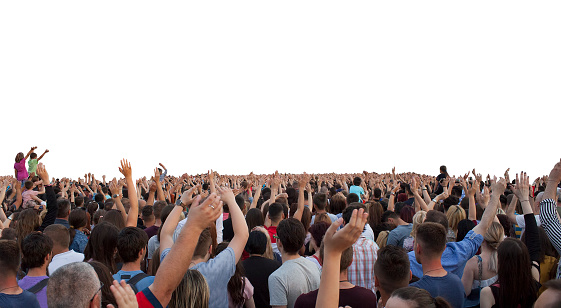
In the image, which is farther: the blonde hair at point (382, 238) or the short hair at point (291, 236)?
the blonde hair at point (382, 238)

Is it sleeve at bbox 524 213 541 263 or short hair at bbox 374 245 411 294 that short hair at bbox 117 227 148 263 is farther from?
sleeve at bbox 524 213 541 263

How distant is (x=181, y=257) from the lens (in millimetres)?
2561

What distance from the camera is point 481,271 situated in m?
4.42

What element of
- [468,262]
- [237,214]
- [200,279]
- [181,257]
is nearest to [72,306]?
[181,257]

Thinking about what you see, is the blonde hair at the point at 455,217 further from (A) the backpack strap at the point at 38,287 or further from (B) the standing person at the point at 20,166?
(B) the standing person at the point at 20,166

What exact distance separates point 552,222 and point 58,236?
484cm

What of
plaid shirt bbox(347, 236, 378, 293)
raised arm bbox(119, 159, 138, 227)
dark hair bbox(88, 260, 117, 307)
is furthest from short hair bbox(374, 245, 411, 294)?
raised arm bbox(119, 159, 138, 227)

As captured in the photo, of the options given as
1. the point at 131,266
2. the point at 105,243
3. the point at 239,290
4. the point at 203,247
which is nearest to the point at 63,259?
the point at 105,243

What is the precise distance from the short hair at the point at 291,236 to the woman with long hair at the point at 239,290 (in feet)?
1.66

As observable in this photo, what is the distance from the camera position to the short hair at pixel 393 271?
3270 millimetres

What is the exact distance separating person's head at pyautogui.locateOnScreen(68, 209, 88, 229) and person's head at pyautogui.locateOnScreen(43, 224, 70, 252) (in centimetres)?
151

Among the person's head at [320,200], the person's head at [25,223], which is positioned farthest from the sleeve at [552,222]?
the person's head at [25,223]

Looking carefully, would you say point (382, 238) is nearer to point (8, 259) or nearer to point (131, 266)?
point (131, 266)

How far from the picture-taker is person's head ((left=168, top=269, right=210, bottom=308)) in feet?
9.70
